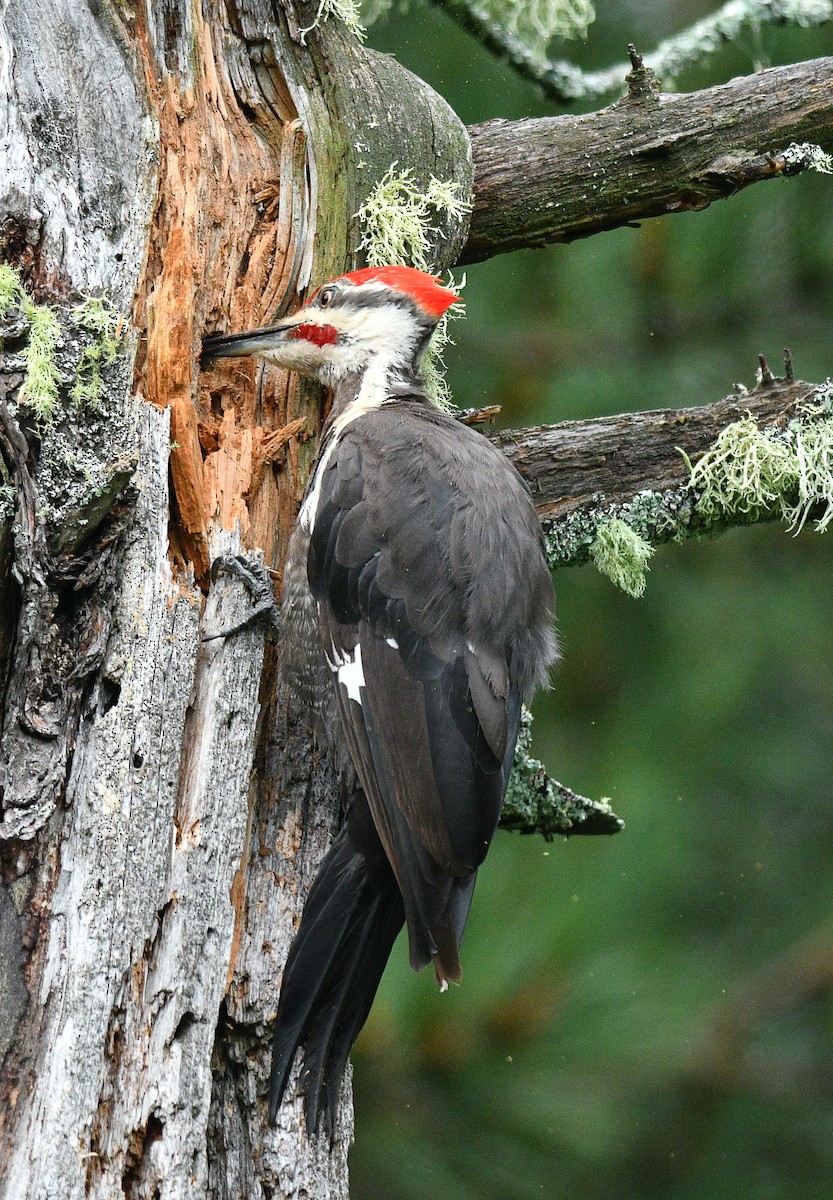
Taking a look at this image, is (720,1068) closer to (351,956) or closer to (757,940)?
(757,940)

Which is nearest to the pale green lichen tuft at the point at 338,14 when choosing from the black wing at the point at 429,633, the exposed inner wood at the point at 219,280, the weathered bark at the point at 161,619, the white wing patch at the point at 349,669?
the weathered bark at the point at 161,619

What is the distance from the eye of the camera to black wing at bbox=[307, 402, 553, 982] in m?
1.95

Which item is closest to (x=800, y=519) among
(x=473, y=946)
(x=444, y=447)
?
(x=444, y=447)

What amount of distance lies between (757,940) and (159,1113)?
7.81ft

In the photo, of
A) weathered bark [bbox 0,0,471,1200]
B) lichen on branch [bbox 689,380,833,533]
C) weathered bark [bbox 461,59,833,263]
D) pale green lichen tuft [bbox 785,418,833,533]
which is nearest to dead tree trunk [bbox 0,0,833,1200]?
weathered bark [bbox 0,0,471,1200]

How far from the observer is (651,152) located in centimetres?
252

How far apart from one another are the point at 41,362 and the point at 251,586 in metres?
0.48

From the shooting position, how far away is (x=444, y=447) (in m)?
2.23

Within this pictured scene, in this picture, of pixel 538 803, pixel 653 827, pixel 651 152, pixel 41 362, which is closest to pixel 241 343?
pixel 41 362

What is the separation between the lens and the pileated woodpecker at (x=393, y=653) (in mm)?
1914

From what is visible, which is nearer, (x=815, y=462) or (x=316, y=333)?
(x=316, y=333)

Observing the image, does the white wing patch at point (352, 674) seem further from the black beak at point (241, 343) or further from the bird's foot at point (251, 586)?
the black beak at point (241, 343)

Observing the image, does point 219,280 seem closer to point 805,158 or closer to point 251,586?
point 251,586

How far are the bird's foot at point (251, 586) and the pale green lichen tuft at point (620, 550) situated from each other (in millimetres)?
709
